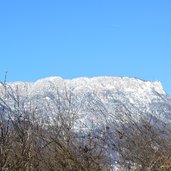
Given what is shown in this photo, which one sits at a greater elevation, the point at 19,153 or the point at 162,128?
the point at 162,128

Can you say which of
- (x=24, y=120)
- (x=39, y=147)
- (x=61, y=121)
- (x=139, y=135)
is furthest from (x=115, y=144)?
(x=24, y=120)

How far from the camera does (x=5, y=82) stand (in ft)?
23.6

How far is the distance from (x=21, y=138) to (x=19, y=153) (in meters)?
0.21

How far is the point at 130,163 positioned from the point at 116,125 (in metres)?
1.38

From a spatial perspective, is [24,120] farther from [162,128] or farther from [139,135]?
[162,128]

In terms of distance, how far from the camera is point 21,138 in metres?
7.11

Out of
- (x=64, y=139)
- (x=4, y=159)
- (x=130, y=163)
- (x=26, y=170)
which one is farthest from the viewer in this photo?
(x=130, y=163)

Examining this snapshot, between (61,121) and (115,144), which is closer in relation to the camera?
(61,121)

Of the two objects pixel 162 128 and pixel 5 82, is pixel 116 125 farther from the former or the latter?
pixel 5 82

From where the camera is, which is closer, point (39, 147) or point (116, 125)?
point (39, 147)

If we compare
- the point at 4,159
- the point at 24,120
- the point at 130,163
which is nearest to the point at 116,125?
the point at 130,163

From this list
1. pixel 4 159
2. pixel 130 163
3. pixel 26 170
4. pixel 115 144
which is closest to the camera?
pixel 4 159

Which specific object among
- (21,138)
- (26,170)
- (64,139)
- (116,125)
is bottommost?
(26,170)

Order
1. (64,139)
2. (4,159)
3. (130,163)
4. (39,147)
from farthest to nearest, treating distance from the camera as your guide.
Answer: (130,163), (64,139), (39,147), (4,159)
